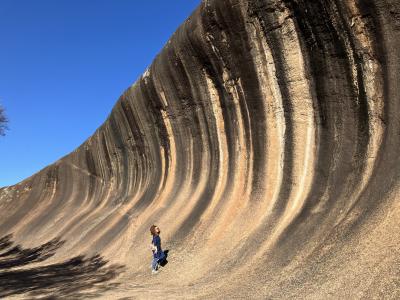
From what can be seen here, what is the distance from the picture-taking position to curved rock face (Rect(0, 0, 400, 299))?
23.9 ft

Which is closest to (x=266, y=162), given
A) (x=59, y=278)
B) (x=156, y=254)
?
(x=156, y=254)

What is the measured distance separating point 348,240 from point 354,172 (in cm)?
182

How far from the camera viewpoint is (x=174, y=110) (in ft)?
50.6

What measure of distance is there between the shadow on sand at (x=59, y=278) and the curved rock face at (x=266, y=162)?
140mm

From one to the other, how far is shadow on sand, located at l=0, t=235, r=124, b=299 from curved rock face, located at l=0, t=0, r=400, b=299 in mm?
140

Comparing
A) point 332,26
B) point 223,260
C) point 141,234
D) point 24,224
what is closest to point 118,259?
point 141,234

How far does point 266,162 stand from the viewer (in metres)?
11.2

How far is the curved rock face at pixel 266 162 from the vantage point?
23.9 ft

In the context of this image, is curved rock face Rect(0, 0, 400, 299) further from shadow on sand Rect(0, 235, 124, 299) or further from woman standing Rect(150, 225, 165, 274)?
woman standing Rect(150, 225, 165, 274)

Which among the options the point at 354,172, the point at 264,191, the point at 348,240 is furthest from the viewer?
the point at 264,191

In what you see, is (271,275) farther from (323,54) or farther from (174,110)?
(174,110)

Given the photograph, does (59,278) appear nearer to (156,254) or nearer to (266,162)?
(156,254)

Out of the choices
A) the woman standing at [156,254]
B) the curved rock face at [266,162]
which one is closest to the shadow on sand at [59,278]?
the curved rock face at [266,162]

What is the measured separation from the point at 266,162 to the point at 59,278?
654cm
